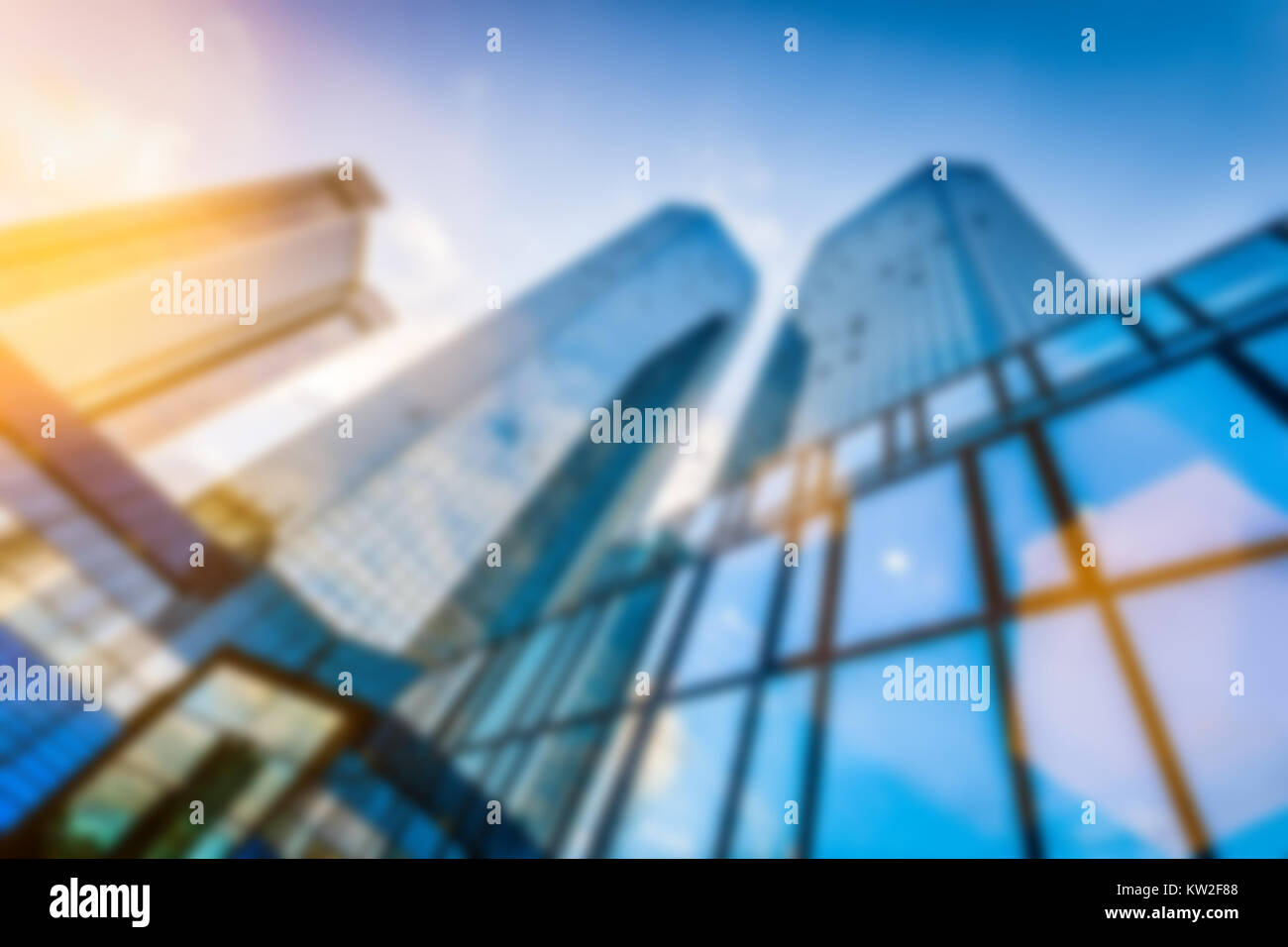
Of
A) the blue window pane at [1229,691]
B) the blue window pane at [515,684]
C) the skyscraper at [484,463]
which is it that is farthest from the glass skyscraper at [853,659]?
the skyscraper at [484,463]

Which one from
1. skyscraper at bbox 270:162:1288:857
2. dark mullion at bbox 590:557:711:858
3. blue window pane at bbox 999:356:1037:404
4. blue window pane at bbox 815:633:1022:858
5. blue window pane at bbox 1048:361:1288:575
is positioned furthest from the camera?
blue window pane at bbox 999:356:1037:404

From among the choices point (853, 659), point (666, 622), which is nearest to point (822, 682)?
point (853, 659)

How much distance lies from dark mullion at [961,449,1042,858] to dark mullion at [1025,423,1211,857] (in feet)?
2.28

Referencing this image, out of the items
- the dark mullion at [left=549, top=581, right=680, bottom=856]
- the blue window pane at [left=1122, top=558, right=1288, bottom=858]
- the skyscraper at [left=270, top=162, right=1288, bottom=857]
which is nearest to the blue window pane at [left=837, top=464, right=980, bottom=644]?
the skyscraper at [left=270, top=162, right=1288, bottom=857]

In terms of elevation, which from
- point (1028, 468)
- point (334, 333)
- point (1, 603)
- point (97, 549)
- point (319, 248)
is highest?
point (319, 248)

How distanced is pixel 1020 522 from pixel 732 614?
4055 mm

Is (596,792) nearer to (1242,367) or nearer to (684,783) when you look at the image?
(684,783)

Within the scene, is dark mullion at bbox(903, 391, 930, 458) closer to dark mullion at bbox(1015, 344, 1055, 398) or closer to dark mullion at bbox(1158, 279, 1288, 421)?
dark mullion at bbox(1015, 344, 1055, 398)

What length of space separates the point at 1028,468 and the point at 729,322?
72449 mm

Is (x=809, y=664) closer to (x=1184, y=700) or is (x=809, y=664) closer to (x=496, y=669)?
(x=1184, y=700)

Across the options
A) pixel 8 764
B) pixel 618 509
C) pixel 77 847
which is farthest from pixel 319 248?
pixel 618 509

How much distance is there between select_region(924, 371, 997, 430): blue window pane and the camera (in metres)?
8.84

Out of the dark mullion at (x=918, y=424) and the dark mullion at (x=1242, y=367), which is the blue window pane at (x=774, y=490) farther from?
the dark mullion at (x=1242, y=367)

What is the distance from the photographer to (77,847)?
824 centimetres
